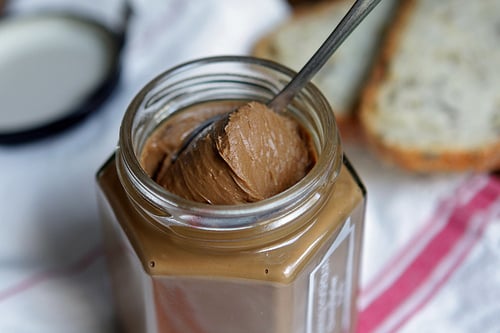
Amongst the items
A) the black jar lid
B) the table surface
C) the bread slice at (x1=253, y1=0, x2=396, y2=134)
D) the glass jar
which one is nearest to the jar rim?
the glass jar

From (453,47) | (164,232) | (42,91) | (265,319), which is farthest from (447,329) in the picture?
(42,91)

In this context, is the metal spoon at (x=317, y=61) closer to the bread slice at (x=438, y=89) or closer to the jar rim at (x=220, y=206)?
the jar rim at (x=220, y=206)

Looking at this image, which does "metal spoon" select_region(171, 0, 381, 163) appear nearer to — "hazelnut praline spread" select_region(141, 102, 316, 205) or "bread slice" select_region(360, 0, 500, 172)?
"hazelnut praline spread" select_region(141, 102, 316, 205)

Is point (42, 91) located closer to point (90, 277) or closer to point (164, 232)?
point (90, 277)

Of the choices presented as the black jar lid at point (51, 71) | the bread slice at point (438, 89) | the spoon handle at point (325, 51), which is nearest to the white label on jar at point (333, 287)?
the spoon handle at point (325, 51)

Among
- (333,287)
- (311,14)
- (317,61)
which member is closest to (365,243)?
(333,287)

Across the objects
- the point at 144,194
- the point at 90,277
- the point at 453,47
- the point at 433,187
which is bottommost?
the point at 90,277
